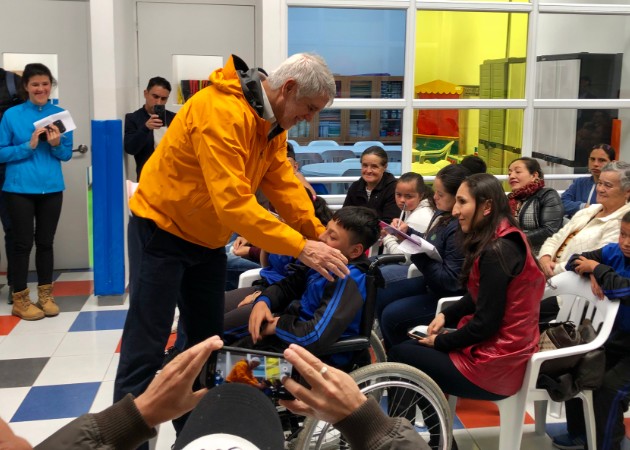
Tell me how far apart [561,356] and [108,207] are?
3230mm

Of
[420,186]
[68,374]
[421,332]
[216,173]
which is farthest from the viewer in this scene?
[420,186]

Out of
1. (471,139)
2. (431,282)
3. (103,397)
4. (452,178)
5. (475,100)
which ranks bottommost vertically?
(103,397)

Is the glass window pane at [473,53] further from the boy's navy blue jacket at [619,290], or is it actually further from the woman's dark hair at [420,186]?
the boy's navy blue jacket at [619,290]

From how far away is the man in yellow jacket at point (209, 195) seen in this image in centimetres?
226

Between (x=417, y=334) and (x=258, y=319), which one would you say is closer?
(x=258, y=319)

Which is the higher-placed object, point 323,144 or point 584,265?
point 323,144

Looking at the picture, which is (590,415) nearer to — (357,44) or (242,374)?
(242,374)

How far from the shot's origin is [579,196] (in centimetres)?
468

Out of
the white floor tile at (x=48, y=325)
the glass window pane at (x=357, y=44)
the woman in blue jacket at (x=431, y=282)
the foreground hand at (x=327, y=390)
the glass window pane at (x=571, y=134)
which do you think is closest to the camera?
the foreground hand at (x=327, y=390)

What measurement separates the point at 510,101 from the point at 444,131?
506 mm

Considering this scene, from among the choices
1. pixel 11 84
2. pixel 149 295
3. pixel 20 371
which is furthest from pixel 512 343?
pixel 11 84

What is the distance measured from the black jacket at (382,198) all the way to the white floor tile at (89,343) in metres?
1.69

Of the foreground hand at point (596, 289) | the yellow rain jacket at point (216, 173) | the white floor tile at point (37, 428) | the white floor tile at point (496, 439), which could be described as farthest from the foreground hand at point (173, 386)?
the white floor tile at point (37, 428)

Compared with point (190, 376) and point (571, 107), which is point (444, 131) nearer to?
point (571, 107)
